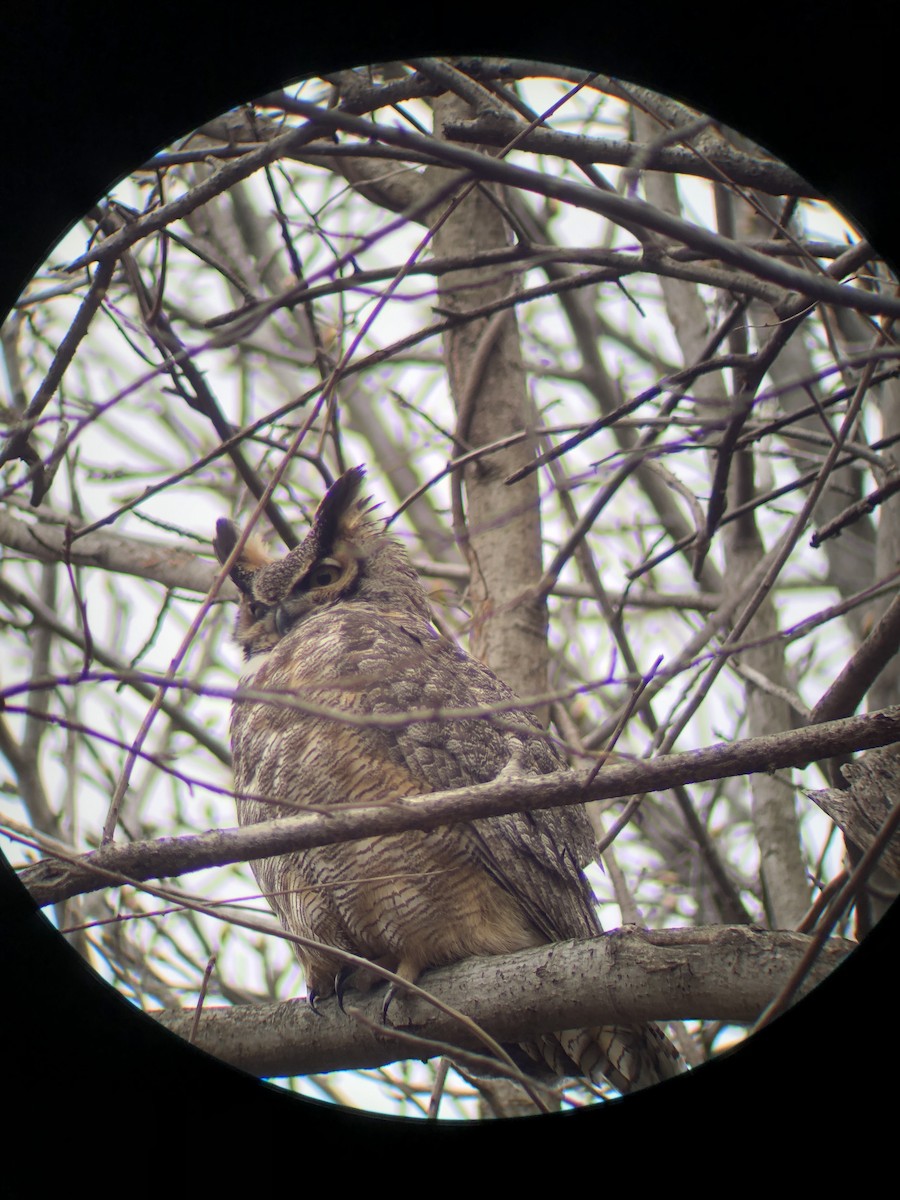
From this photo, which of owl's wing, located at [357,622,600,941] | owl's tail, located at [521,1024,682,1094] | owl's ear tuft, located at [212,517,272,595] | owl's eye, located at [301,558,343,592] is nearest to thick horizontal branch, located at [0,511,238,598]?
Answer: owl's ear tuft, located at [212,517,272,595]

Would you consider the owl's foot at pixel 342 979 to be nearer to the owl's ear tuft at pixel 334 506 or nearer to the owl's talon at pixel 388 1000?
the owl's talon at pixel 388 1000

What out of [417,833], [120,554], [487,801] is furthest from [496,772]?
[120,554]

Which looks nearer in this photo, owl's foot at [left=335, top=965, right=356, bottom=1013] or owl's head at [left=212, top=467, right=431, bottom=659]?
owl's foot at [left=335, top=965, right=356, bottom=1013]

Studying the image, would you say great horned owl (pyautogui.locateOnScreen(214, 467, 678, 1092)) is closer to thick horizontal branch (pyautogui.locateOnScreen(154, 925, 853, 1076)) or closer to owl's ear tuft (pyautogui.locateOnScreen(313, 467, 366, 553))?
thick horizontal branch (pyautogui.locateOnScreen(154, 925, 853, 1076))

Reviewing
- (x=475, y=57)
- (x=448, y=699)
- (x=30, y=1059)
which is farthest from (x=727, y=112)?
(x=30, y=1059)

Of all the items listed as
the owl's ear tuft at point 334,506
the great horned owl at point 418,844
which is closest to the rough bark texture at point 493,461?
the owl's ear tuft at point 334,506

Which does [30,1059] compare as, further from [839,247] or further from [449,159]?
[839,247]
